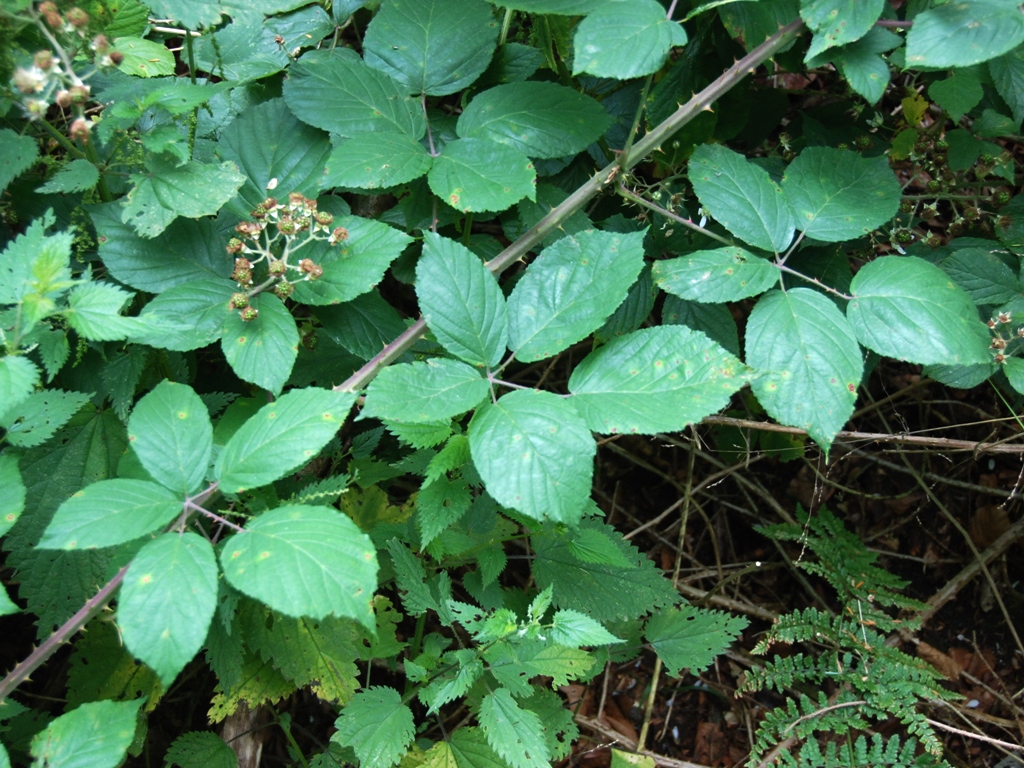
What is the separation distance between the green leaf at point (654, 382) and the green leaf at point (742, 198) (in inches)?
13.4

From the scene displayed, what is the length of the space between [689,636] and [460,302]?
122 cm

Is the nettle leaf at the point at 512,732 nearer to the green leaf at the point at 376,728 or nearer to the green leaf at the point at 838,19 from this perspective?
the green leaf at the point at 376,728

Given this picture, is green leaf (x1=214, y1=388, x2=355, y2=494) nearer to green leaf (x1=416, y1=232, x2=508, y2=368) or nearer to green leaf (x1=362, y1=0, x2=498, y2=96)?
green leaf (x1=416, y1=232, x2=508, y2=368)

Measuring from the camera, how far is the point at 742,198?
58.8 inches

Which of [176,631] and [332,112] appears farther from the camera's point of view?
[332,112]

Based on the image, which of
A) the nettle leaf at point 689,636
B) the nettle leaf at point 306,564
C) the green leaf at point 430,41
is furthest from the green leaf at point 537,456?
the nettle leaf at point 689,636

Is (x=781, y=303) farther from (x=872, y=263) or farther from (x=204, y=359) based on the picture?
(x=204, y=359)

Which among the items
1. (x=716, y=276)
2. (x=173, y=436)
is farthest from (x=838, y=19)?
(x=173, y=436)

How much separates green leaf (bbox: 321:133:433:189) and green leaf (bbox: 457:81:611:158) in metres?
0.15

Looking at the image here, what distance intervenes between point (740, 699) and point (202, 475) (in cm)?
194

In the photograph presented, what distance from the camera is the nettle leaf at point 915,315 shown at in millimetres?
1350

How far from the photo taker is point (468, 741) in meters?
1.70

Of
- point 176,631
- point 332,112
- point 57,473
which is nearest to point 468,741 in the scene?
point 176,631

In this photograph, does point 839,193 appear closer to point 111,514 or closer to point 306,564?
point 306,564
